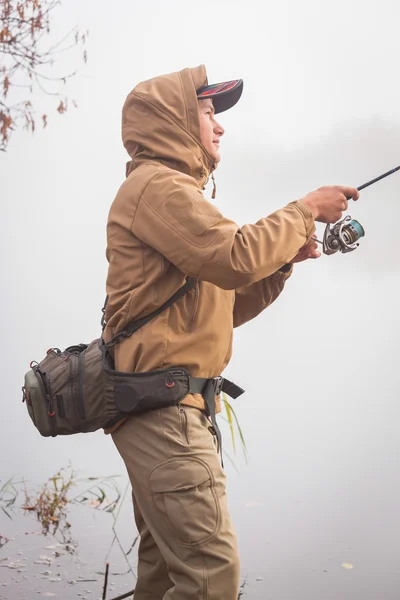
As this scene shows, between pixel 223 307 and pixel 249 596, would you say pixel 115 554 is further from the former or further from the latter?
pixel 223 307

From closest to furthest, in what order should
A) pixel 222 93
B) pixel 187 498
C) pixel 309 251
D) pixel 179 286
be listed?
pixel 187 498 < pixel 179 286 < pixel 222 93 < pixel 309 251

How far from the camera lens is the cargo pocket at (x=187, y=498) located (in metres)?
1.97

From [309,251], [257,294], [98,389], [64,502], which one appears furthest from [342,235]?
[64,502]

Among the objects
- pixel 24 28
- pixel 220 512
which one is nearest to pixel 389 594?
pixel 220 512

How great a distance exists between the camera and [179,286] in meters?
2.10

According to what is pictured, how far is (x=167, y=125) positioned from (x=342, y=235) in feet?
1.86

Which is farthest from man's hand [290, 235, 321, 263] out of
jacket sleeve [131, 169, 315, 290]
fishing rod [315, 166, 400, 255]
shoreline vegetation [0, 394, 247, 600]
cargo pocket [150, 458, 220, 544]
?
shoreline vegetation [0, 394, 247, 600]

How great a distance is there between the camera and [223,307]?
219cm

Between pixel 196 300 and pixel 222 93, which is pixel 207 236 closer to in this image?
pixel 196 300

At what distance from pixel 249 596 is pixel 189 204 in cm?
221

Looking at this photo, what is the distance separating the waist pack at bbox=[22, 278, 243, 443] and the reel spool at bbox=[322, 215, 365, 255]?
47cm

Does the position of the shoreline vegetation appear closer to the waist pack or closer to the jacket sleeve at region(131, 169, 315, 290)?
the waist pack

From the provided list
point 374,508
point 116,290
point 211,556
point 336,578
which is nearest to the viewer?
point 211,556

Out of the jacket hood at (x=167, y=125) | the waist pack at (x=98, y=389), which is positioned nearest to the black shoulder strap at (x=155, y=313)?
the waist pack at (x=98, y=389)
